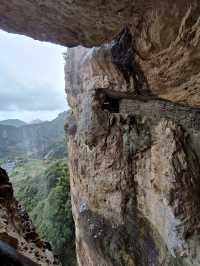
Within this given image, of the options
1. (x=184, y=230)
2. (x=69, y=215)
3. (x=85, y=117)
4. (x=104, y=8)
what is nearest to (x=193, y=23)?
(x=104, y=8)

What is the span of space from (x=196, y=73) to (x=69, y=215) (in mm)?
9851

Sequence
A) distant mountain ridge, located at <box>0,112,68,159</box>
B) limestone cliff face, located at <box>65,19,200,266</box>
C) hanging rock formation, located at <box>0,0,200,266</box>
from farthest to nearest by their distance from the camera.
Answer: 1. distant mountain ridge, located at <box>0,112,68,159</box>
2. limestone cliff face, located at <box>65,19,200,266</box>
3. hanging rock formation, located at <box>0,0,200,266</box>

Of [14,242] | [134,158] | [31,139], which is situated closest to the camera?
[14,242]

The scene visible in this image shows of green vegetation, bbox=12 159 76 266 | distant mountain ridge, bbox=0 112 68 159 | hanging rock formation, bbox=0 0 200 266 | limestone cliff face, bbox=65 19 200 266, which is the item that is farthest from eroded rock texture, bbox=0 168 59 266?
distant mountain ridge, bbox=0 112 68 159

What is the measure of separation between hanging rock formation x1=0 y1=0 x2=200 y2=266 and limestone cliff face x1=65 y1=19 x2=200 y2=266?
0.02 meters

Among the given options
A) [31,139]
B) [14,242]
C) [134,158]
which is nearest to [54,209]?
[134,158]

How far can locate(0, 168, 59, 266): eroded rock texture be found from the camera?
3.54ft

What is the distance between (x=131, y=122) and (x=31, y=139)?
19829 mm

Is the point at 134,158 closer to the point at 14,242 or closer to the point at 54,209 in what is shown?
the point at 14,242

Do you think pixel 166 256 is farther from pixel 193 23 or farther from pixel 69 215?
pixel 69 215

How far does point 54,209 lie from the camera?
39.3 feet

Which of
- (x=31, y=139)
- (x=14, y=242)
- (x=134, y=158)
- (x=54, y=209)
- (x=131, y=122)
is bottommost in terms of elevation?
(x=54, y=209)

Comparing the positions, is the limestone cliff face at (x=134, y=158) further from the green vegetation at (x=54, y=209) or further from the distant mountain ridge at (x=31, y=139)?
the distant mountain ridge at (x=31, y=139)

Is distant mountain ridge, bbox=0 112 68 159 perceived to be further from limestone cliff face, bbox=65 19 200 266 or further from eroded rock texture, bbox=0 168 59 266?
eroded rock texture, bbox=0 168 59 266
